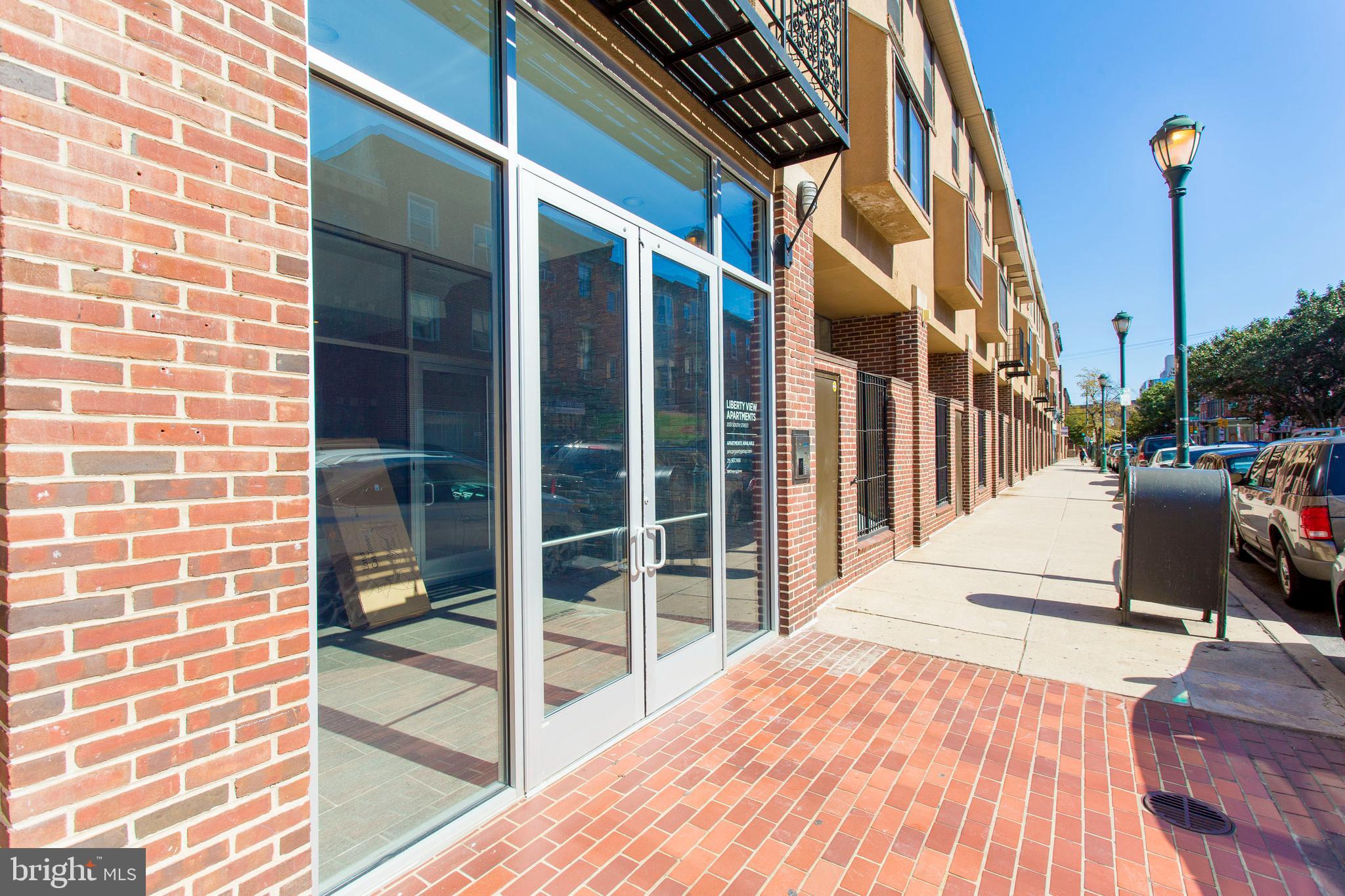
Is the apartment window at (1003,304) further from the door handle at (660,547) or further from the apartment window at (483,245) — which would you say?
the apartment window at (483,245)

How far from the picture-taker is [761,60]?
3961 mm

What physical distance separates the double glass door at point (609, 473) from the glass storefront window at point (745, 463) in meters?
0.42

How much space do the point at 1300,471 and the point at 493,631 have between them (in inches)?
326

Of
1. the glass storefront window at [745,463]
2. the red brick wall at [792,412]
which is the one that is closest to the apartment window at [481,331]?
the glass storefront window at [745,463]

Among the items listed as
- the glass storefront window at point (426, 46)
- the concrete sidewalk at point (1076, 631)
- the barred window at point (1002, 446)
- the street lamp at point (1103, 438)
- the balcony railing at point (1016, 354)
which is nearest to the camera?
the glass storefront window at point (426, 46)

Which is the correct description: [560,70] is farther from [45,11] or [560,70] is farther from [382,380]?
[45,11]

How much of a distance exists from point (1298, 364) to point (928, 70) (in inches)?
1454

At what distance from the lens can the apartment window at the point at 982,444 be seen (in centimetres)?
1566

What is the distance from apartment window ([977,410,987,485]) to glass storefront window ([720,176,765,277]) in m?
12.1

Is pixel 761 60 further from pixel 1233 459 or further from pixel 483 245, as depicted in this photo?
pixel 1233 459

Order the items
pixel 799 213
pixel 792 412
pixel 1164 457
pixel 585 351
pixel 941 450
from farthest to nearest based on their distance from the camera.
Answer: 1. pixel 1164 457
2. pixel 941 450
3. pixel 799 213
4. pixel 792 412
5. pixel 585 351

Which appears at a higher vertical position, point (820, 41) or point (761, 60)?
point (820, 41)

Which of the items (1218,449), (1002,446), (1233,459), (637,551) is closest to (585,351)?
(637,551)

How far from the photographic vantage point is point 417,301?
3066 millimetres
